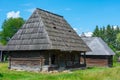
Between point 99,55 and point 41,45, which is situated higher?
point 41,45

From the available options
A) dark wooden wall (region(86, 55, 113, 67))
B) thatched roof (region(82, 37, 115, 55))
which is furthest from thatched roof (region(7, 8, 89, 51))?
dark wooden wall (region(86, 55, 113, 67))

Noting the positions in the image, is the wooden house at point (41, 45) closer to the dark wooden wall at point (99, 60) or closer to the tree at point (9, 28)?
the dark wooden wall at point (99, 60)

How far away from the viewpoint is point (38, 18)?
28.9m

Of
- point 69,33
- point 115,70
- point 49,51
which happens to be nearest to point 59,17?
point 69,33

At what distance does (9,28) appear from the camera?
83750 mm

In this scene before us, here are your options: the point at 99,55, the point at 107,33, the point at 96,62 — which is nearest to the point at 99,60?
the point at 96,62

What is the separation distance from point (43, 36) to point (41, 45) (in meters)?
1.05

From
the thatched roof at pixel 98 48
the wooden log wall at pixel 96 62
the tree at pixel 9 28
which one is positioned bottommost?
the wooden log wall at pixel 96 62

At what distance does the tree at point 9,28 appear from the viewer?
3290 inches

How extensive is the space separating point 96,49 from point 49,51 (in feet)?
49.3

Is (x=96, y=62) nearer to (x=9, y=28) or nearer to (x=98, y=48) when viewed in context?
(x=98, y=48)

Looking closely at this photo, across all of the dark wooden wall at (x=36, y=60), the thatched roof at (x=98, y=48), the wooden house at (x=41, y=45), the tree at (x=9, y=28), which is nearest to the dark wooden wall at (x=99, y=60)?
the thatched roof at (x=98, y=48)

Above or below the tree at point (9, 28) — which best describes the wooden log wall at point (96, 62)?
below

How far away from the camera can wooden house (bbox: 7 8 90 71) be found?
26.8 m
